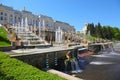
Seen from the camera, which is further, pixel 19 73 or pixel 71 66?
pixel 71 66

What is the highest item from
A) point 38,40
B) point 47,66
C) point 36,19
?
point 36,19

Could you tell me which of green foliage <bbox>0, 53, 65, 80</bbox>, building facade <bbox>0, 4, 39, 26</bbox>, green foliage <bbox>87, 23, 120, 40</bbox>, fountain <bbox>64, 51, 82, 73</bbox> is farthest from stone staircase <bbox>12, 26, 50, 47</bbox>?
green foliage <bbox>87, 23, 120, 40</bbox>

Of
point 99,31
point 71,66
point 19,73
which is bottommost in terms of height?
point 71,66

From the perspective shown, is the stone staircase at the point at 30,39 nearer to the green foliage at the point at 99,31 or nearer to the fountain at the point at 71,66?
the fountain at the point at 71,66

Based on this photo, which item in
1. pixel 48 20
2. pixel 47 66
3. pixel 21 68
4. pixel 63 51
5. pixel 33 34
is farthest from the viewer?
pixel 48 20

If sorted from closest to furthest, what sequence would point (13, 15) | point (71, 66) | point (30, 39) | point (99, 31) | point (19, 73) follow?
point (19, 73) < point (71, 66) < point (30, 39) < point (13, 15) < point (99, 31)

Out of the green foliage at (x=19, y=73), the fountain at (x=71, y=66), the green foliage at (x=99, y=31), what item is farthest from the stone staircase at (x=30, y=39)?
the green foliage at (x=99, y=31)

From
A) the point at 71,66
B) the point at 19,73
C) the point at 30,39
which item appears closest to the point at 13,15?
the point at 30,39

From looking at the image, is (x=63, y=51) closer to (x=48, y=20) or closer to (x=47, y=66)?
(x=47, y=66)

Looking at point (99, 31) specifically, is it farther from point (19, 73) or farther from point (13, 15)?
point (19, 73)

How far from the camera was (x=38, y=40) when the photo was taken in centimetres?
3219

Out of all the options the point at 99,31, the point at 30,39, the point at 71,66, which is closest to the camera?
the point at 71,66

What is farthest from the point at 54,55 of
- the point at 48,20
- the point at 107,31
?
the point at 107,31

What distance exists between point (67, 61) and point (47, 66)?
364cm
